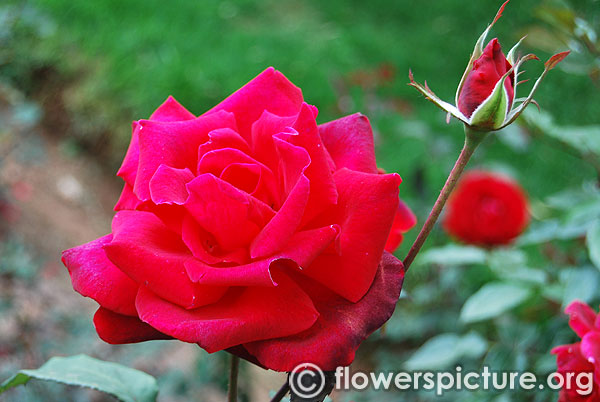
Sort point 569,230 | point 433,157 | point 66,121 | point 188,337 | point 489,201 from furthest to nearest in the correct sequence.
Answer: point 66,121 < point 433,157 < point 489,201 < point 569,230 < point 188,337

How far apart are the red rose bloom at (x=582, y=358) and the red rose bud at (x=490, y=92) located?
167mm

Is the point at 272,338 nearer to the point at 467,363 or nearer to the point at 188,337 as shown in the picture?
the point at 188,337

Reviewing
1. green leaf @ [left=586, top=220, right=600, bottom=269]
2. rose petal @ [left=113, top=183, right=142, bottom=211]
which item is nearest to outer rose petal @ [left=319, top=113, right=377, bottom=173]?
rose petal @ [left=113, top=183, right=142, bottom=211]

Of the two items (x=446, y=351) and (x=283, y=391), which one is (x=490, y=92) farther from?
(x=446, y=351)

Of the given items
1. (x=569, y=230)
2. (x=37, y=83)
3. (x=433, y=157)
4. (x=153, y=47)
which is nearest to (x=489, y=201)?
(x=569, y=230)

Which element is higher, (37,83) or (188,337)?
(188,337)

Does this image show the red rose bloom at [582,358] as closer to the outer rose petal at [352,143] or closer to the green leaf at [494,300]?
the outer rose petal at [352,143]

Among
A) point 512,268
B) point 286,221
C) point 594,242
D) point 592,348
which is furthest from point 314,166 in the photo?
point 512,268

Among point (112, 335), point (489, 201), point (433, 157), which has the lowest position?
point (433, 157)

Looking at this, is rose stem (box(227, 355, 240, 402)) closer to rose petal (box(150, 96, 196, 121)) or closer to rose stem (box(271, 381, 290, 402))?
rose stem (box(271, 381, 290, 402))

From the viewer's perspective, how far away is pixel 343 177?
33 centimetres

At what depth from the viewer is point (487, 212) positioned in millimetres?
951

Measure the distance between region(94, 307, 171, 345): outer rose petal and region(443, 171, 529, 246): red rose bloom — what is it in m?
0.75

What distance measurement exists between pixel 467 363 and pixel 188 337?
82 centimetres
